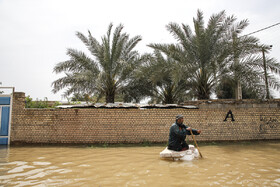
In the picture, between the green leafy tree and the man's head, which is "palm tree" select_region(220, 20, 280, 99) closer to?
the green leafy tree

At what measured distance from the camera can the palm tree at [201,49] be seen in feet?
34.7

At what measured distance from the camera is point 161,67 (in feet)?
36.7

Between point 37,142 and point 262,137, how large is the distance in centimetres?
1040

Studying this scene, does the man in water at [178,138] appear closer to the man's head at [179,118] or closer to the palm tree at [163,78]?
the man's head at [179,118]

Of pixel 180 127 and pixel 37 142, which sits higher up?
pixel 180 127

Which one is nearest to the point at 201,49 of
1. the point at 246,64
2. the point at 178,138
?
the point at 246,64

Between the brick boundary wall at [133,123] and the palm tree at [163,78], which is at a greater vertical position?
the palm tree at [163,78]

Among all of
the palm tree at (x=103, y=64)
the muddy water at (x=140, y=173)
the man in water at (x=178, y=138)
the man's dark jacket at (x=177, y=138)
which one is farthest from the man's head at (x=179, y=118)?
the palm tree at (x=103, y=64)

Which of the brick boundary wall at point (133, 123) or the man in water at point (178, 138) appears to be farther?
the brick boundary wall at point (133, 123)

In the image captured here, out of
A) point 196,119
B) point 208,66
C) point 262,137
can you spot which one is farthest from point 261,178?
point 208,66

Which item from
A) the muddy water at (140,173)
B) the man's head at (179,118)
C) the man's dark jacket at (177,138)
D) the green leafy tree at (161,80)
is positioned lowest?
the muddy water at (140,173)

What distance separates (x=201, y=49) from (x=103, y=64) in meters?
5.55

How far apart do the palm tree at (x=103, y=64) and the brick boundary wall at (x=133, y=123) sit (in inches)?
116

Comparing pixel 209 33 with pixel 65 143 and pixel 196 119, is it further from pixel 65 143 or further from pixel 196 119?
pixel 65 143
